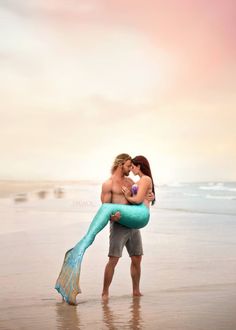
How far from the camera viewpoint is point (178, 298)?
7.16m

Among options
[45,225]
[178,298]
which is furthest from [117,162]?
[45,225]

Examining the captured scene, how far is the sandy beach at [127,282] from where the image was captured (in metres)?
6.10

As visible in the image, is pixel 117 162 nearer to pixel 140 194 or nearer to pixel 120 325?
pixel 140 194

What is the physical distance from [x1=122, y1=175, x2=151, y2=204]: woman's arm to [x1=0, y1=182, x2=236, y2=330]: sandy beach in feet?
3.58

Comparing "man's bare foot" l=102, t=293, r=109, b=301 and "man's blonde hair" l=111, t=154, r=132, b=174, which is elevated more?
"man's blonde hair" l=111, t=154, r=132, b=174

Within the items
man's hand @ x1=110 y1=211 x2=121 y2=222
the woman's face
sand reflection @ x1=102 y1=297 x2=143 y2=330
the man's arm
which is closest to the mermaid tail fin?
sand reflection @ x1=102 y1=297 x2=143 y2=330

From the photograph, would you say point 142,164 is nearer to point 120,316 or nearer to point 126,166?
point 126,166

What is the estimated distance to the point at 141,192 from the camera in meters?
7.10

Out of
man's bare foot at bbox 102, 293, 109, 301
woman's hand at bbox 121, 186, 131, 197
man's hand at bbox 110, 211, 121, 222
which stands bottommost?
man's bare foot at bbox 102, 293, 109, 301

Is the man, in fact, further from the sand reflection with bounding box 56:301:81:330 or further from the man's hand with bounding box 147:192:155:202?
the sand reflection with bounding box 56:301:81:330

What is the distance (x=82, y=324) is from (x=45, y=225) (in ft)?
30.7

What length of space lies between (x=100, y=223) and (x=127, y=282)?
5.11ft

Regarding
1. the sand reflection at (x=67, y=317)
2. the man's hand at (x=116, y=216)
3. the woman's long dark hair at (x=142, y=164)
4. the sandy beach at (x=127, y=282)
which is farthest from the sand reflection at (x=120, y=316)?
the woman's long dark hair at (x=142, y=164)

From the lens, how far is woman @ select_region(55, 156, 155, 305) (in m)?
7.00
